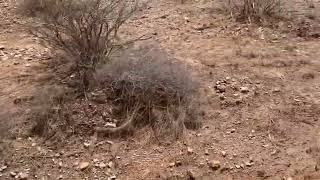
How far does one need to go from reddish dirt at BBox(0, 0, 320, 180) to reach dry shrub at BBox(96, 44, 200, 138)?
105 millimetres

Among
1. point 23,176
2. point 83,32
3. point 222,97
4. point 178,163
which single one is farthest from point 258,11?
point 23,176

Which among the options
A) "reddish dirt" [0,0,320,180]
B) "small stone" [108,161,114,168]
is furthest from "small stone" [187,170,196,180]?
"small stone" [108,161,114,168]

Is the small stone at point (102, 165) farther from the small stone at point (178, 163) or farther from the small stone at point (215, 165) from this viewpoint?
the small stone at point (215, 165)

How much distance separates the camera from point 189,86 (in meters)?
4.20

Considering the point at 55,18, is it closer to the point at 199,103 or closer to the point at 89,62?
the point at 89,62

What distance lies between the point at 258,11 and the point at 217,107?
6.22ft

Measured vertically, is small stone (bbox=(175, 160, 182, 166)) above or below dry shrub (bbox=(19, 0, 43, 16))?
below

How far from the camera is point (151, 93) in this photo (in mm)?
4051

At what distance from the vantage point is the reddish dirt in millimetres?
3527

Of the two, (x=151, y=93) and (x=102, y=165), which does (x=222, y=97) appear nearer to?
(x=151, y=93)

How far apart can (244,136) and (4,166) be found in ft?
5.62

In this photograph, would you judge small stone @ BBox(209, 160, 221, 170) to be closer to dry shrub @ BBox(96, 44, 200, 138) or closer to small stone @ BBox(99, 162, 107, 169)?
dry shrub @ BBox(96, 44, 200, 138)

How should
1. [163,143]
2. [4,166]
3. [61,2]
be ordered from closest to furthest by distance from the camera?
[4,166] < [163,143] < [61,2]

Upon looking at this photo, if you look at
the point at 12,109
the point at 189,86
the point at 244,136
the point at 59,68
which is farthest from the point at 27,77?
the point at 244,136
